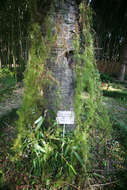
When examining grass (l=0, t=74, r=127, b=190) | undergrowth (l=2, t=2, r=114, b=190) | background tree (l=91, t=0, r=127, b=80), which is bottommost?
grass (l=0, t=74, r=127, b=190)

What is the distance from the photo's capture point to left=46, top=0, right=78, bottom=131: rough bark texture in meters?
0.88

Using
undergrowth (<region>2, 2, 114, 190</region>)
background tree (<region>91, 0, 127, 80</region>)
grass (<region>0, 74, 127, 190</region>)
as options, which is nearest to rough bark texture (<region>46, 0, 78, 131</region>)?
undergrowth (<region>2, 2, 114, 190</region>)

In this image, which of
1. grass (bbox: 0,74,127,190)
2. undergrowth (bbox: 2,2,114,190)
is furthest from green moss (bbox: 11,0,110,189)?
grass (bbox: 0,74,127,190)

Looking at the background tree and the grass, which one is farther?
the background tree

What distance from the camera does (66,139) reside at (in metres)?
1.00

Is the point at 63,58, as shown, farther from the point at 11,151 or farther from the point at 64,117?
the point at 11,151

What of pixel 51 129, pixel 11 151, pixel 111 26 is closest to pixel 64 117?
pixel 51 129

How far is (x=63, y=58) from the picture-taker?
95 centimetres

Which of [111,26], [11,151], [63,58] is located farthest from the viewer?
[111,26]

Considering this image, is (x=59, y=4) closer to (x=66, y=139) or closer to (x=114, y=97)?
(x=66, y=139)

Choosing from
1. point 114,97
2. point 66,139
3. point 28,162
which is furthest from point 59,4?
point 114,97

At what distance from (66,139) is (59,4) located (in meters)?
0.86

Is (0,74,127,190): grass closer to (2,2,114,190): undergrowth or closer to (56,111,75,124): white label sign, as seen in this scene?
(2,2,114,190): undergrowth

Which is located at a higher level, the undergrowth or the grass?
the undergrowth
